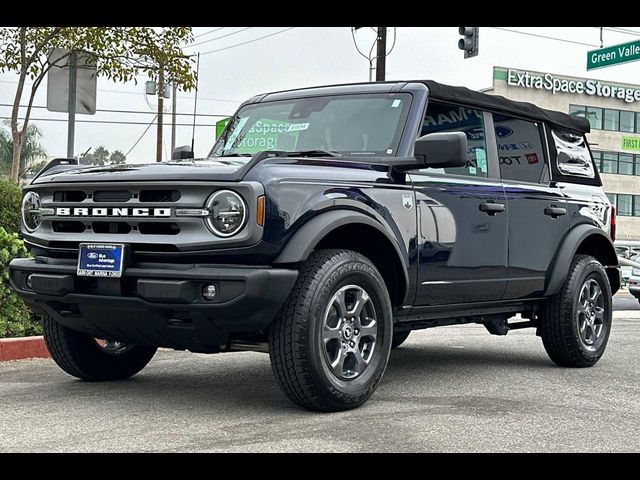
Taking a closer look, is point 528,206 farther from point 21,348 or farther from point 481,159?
point 21,348

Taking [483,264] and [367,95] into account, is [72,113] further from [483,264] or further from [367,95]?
[483,264]

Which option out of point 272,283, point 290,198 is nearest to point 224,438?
point 272,283

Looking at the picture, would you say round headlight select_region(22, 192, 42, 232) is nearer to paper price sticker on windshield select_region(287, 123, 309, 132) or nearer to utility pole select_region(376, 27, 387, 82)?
paper price sticker on windshield select_region(287, 123, 309, 132)

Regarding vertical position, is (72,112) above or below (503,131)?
above

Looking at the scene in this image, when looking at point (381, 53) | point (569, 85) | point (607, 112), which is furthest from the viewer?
point (607, 112)

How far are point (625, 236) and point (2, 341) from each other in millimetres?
65295

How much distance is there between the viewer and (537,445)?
4.41 m

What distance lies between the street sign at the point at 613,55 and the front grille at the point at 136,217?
1780 centimetres

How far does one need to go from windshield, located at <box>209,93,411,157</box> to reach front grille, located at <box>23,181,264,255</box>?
1071mm

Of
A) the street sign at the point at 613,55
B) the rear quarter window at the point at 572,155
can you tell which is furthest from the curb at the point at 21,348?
the street sign at the point at 613,55

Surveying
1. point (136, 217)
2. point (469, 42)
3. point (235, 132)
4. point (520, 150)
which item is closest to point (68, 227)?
point (136, 217)

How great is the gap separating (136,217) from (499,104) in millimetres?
3144

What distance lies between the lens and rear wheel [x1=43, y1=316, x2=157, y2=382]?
589 centimetres

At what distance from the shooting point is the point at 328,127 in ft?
20.3
